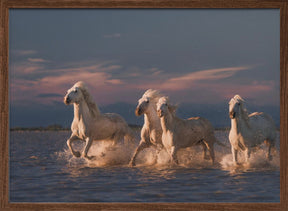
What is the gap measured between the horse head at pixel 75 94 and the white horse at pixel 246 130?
10.7 ft

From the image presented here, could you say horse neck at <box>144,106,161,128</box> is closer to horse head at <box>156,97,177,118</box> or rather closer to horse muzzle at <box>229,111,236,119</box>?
horse head at <box>156,97,177,118</box>

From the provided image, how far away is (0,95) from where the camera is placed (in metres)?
8.65

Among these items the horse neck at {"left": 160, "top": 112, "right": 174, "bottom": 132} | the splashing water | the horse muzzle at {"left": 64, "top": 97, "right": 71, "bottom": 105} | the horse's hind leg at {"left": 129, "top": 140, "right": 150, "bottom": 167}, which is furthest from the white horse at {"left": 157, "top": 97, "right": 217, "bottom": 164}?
the horse muzzle at {"left": 64, "top": 97, "right": 71, "bottom": 105}

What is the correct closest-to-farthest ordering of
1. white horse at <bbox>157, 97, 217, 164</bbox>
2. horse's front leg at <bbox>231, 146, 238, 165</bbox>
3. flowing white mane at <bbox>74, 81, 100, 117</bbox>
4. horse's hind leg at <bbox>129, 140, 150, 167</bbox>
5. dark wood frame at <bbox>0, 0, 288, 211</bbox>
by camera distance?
dark wood frame at <bbox>0, 0, 288, 211</bbox>
horse's front leg at <bbox>231, 146, 238, 165</bbox>
white horse at <bbox>157, 97, 217, 164</bbox>
horse's hind leg at <bbox>129, 140, 150, 167</bbox>
flowing white mane at <bbox>74, 81, 100, 117</bbox>

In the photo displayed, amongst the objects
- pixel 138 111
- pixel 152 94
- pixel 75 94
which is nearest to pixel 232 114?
pixel 152 94

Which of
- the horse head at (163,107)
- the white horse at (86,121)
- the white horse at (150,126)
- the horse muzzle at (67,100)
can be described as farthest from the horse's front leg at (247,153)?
the horse muzzle at (67,100)

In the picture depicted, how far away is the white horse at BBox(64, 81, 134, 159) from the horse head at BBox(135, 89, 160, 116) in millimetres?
1210

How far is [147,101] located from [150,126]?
0.56 m

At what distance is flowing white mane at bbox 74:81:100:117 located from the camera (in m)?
12.0

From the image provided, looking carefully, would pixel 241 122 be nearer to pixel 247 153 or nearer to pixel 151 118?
pixel 247 153

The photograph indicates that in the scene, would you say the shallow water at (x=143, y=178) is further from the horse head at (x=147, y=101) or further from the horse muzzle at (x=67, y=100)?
the horse muzzle at (x=67, y=100)

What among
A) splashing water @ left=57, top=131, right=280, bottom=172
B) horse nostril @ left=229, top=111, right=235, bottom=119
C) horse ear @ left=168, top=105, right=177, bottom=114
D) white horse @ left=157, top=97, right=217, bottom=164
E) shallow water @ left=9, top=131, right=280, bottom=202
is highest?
horse ear @ left=168, top=105, right=177, bottom=114

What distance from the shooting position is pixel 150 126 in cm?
1180

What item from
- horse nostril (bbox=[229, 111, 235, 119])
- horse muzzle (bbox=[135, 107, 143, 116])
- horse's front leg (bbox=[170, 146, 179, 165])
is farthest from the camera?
horse muzzle (bbox=[135, 107, 143, 116])
